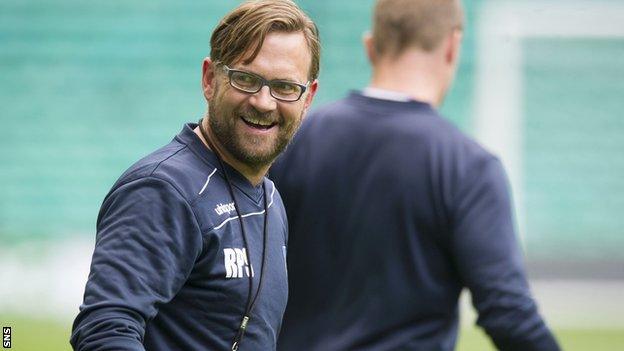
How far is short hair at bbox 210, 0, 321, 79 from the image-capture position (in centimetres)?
273

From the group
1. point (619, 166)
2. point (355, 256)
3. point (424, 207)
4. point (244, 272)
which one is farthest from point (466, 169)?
point (619, 166)

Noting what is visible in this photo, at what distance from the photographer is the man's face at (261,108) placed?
2729 millimetres

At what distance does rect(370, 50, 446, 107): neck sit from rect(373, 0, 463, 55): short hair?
0.03 metres

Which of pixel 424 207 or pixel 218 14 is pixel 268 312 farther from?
pixel 218 14

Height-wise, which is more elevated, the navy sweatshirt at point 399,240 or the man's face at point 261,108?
the man's face at point 261,108

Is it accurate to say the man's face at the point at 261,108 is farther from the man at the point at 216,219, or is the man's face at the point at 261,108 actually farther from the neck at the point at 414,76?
the neck at the point at 414,76

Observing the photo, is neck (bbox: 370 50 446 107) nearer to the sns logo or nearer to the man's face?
the man's face

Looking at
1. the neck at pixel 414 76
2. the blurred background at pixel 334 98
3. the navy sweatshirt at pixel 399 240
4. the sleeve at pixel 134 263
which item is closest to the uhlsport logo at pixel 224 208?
the sleeve at pixel 134 263

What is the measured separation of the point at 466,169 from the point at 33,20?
31.8 feet

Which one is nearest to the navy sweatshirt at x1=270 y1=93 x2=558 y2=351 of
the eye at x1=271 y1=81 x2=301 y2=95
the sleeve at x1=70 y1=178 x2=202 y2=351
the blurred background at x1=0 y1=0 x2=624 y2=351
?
the eye at x1=271 y1=81 x2=301 y2=95

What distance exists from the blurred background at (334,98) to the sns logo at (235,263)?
863 cm

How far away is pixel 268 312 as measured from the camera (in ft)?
9.06

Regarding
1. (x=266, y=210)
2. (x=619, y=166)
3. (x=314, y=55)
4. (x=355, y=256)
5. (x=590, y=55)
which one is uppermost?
(x=314, y=55)

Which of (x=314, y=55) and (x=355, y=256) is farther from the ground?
(x=314, y=55)
